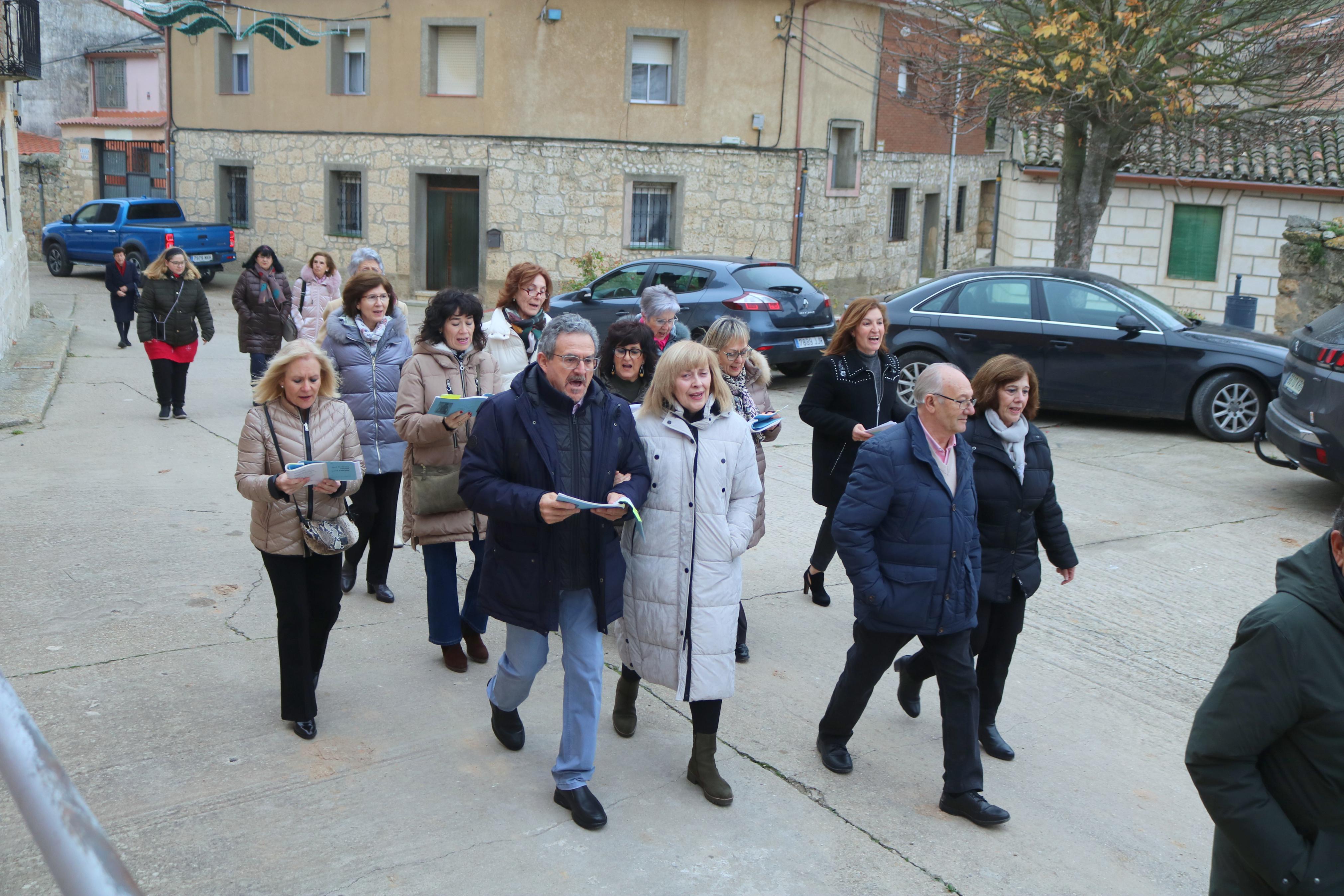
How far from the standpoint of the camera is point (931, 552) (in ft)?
14.3

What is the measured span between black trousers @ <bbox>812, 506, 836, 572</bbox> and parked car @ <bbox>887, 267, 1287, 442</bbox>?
234 inches

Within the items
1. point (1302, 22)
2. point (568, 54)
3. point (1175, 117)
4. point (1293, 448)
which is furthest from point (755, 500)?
point (568, 54)

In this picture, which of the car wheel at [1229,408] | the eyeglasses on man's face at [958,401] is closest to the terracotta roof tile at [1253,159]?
the car wheel at [1229,408]

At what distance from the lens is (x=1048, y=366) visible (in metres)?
12.0

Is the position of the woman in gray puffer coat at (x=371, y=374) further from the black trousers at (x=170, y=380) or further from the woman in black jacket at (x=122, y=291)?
the woman in black jacket at (x=122, y=291)

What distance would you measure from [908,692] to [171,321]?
8.35m

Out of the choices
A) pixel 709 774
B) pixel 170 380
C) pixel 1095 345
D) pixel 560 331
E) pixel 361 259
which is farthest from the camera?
pixel 1095 345

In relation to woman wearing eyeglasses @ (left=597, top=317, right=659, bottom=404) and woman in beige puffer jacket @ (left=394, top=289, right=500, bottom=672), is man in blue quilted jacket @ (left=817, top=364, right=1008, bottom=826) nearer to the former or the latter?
woman wearing eyeglasses @ (left=597, top=317, right=659, bottom=404)

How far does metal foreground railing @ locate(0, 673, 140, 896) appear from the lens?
4.94ft

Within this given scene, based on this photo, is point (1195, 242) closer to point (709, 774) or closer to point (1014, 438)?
point (1014, 438)

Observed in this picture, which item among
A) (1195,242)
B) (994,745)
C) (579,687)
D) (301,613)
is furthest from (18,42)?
(1195,242)

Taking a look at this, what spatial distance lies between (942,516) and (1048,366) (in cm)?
816

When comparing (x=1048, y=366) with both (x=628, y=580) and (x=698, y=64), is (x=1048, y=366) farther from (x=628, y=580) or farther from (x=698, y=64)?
(x=698, y=64)

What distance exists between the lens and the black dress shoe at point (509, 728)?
4.73 metres
